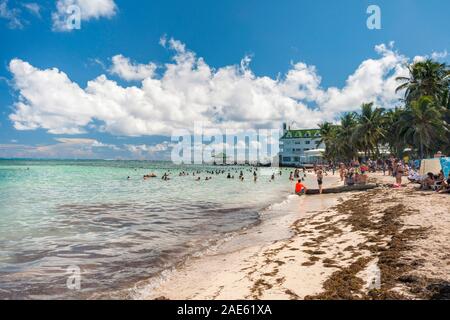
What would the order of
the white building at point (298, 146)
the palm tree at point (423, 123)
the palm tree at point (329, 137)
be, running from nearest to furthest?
the palm tree at point (423, 123)
the palm tree at point (329, 137)
the white building at point (298, 146)

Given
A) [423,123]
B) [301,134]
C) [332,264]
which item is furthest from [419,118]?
[301,134]

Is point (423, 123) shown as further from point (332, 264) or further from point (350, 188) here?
point (332, 264)

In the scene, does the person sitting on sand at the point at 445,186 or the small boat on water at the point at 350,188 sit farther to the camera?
the small boat on water at the point at 350,188

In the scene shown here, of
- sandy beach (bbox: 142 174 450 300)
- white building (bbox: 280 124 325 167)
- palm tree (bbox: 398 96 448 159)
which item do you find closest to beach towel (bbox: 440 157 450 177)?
sandy beach (bbox: 142 174 450 300)

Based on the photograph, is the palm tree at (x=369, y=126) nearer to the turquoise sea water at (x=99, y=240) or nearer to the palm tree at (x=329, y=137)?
the palm tree at (x=329, y=137)

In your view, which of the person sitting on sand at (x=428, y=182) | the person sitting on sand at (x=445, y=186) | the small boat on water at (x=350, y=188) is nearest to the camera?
the person sitting on sand at (x=445, y=186)

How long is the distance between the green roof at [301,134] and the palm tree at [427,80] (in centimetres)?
6388

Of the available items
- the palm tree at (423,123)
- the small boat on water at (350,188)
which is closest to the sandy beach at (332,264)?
the small boat on water at (350,188)

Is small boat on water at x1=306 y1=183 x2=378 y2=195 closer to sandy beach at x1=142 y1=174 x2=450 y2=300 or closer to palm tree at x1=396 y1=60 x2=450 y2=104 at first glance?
sandy beach at x1=142 y1=174 x2=450 y2=300

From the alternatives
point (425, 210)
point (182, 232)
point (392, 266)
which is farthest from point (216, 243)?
point (425, 210)

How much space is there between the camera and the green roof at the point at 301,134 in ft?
373

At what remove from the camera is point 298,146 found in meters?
120

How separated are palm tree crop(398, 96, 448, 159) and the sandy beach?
111ft

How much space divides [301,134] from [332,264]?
11476 cm
